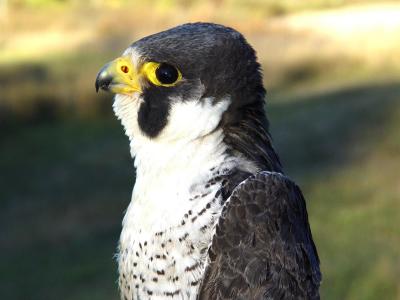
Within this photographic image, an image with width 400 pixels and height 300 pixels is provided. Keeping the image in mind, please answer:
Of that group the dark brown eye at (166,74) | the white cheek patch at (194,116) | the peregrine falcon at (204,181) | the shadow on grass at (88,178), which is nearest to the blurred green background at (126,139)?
the shadow on grass at (88,178)

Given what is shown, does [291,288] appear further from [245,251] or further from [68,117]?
[68,117]

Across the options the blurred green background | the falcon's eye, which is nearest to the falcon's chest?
the falcon's eye

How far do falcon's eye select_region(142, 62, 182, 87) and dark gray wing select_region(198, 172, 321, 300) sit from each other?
55 centimetres

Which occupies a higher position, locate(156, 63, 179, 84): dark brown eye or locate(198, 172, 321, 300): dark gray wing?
locate(156, 63, 179, 84): dark brown eye

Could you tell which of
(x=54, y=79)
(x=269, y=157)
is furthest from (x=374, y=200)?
(x=54, y=79)

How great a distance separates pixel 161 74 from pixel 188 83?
135 mm

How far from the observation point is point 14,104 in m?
17.7

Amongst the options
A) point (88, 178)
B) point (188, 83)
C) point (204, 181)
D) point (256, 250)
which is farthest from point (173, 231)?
point (88, 178)

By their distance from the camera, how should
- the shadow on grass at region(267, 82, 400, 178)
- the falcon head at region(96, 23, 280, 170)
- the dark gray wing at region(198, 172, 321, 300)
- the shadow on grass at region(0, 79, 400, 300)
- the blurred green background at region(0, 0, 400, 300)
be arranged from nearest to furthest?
the dark gray wing at region(198, 172, 321, 300) → the falcon head at region(96, 23, 280, 170) → the blurred green background at region(0, 0, 400, 300) → the shadow on grass at region(0, 79, 400, 300) → the shadow on grass at region(267, 82, 400, 178)

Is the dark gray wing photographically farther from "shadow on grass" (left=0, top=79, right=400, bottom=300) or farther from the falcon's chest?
"shadow on grass" (left=0, top=79, right=400, bottom=300)

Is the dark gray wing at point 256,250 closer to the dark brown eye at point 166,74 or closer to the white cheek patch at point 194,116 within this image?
the white cheek patch at point 194,116

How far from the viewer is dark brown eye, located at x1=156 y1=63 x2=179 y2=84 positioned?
11.2 feet

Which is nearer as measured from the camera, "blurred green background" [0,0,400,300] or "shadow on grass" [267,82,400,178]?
"blurred green background" [0,0,400,300]

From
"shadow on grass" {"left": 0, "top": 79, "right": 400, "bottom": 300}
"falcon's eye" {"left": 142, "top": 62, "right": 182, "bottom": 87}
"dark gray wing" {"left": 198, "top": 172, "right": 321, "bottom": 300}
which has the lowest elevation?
"shadow on grass" {"left": 0, "top": 79, "right": 400, "bottom": 300}
